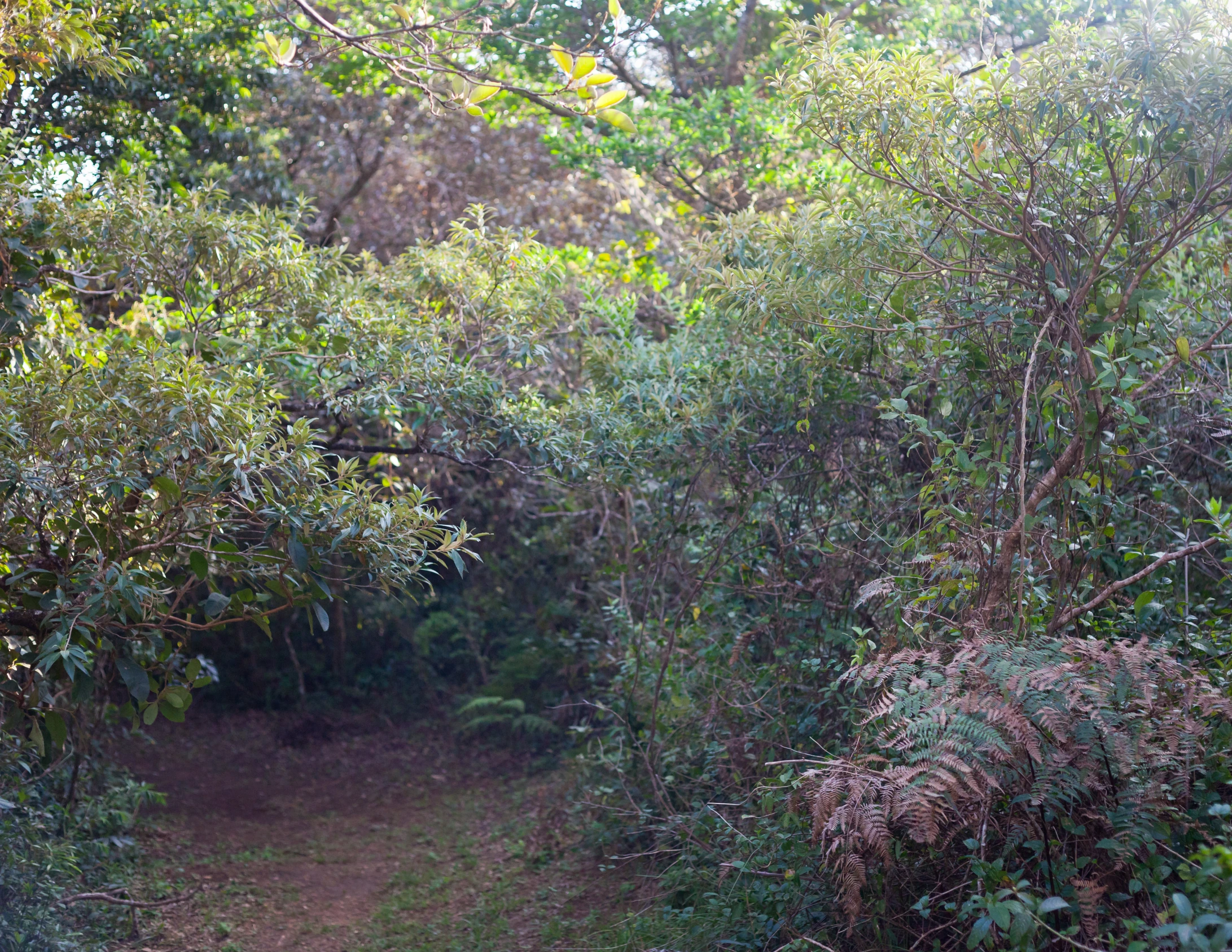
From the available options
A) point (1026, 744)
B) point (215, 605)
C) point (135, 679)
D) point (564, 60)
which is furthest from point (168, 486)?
point (1026, 744)

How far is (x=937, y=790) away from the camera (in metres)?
2.73

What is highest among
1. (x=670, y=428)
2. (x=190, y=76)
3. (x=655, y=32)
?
(x=655, y=32)

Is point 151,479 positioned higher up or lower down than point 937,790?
higher up

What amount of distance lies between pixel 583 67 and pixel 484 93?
0.51 metres

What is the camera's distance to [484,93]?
3600 mm

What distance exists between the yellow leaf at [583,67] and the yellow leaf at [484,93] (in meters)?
0.39

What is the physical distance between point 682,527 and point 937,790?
10.6ft

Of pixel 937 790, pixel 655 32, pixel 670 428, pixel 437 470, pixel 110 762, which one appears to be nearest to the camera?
pixel 937 790

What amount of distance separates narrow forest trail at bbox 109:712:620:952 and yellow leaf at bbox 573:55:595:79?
4.30 meters

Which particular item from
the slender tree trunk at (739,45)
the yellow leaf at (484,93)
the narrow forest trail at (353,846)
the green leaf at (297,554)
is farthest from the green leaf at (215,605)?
the slender tree trunk at (739,45)

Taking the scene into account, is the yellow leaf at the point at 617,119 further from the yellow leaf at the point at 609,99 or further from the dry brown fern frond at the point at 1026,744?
the dry brown fern frond at the point at 1026,744

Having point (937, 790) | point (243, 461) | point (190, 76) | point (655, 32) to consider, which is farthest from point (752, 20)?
point (937, 790)

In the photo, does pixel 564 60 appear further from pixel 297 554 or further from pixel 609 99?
pixel 297 554

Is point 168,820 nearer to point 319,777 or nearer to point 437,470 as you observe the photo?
point 319,777
